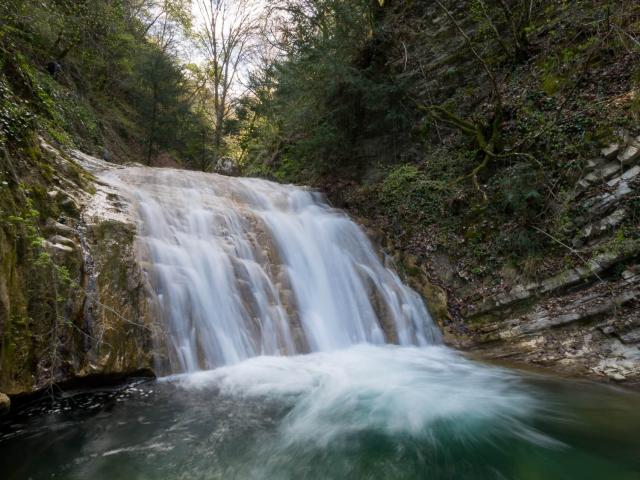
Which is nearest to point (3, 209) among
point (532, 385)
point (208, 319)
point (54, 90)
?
point (208, 319)

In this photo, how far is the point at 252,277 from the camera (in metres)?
6.18

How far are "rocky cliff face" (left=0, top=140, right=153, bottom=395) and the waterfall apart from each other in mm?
556

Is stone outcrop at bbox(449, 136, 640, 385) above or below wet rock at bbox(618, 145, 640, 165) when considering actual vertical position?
below

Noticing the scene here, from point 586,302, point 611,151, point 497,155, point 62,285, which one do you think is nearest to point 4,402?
point 62,285

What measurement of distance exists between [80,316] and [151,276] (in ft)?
3.88

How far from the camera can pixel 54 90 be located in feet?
31.0

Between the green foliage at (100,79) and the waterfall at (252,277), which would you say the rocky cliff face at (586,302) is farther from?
the green foliage at (100,79)

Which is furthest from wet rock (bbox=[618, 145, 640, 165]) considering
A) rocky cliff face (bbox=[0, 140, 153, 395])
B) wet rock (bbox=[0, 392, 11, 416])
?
wet rock (bbox=[0, 392, 11, 416])

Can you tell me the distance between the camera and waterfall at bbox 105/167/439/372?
519cm

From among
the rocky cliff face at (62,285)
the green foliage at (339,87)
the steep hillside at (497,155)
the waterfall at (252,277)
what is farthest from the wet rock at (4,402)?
the green foliage at (339,87)

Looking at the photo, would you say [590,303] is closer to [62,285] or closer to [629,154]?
[629,154]

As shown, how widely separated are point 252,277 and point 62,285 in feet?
9.29

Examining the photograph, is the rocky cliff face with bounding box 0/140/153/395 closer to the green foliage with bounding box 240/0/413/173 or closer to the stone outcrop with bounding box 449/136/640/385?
the stone outcrop with bounding box 449/136/640/385

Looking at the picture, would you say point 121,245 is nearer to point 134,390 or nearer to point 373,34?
point 134,390
